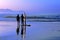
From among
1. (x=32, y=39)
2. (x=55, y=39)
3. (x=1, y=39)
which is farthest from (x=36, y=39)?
(x=1, y=39)

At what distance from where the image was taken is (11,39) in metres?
14.7

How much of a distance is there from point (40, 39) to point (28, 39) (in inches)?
33.3

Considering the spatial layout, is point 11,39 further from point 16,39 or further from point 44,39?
point 44,39

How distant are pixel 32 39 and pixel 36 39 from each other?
0.27 m

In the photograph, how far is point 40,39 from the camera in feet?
48.4

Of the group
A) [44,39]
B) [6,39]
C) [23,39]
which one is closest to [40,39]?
[44,39]

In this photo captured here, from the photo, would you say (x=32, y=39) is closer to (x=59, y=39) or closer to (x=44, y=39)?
(x=44, y=39)

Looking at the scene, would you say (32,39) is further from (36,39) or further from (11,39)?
(11,39)

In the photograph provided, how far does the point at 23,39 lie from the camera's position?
1459cm

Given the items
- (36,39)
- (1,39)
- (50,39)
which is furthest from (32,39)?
(1,39)

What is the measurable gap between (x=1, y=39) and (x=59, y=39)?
3987 mm

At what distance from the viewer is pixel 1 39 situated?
1500cm

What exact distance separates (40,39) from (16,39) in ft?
5.36

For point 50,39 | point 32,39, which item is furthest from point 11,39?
point 50,39
